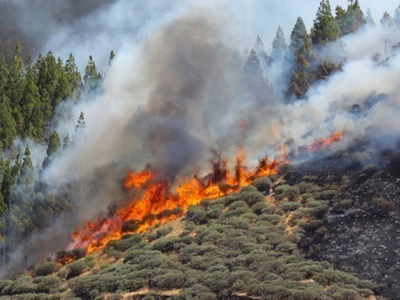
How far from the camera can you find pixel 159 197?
5878 cm

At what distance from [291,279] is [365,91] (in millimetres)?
30328

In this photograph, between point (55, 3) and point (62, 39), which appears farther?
point (55, 3)

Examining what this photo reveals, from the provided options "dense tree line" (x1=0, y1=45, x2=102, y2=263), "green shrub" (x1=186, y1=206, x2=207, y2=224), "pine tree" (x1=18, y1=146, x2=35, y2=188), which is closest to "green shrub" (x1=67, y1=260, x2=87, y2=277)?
"green shrub" (x1=186, y1=206, x2=207, y2=224)

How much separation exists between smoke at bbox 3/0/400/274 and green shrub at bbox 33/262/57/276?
6.13 metres

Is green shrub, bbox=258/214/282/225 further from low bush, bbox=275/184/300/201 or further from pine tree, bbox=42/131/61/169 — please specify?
pine tree, bbox=42/131/61/169

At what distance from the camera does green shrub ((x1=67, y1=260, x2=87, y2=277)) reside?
48094 millimetres

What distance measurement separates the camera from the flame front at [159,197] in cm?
5512

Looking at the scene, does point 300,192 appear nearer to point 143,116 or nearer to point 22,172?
point 143,116

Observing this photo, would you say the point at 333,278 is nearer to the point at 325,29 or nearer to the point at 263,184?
the point at 263,184

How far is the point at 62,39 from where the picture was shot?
563 feet

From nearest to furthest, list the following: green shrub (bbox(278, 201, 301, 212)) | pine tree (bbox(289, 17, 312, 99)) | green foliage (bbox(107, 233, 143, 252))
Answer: green shrub (bbox(278, 201, 301, 212)), green foliage (bbox(107, 233, 143, 252)), pine tree (bbox(289, 17, 312, 99))

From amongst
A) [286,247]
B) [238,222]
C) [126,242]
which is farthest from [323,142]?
[126,242]

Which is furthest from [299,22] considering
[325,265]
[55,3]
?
[55,3]

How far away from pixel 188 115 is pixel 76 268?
23.3 metres
